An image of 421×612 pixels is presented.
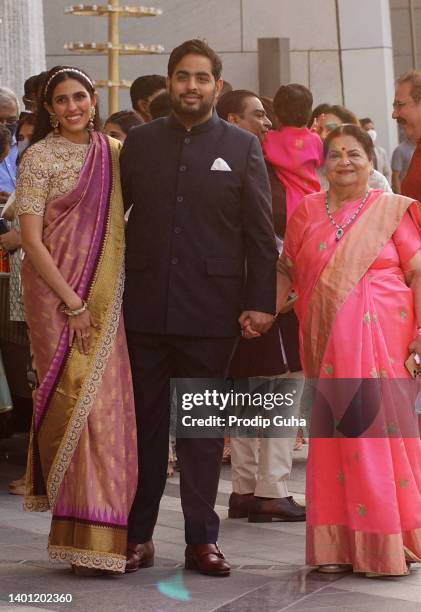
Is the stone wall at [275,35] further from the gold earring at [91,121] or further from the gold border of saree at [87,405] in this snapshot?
the gold border of saree at [87,405]

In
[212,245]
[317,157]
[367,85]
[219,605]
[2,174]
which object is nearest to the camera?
[219,605]

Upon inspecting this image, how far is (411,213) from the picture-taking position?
232 inches

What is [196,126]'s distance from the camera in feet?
19.1

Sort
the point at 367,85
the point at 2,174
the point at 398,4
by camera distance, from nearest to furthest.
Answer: the point at 2,174 < the point at 367,85 < the point at 398,4

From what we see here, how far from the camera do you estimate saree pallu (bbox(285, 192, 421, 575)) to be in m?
5.67

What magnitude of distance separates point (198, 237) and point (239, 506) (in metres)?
1.76

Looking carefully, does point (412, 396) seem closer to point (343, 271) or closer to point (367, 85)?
point (343, 271)

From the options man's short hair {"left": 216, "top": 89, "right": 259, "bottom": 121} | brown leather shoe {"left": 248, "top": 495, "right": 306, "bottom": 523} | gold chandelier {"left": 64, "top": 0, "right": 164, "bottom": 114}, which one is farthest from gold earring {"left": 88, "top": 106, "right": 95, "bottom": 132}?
gold chandelier {"left": 64, "top": 0, "right": 164, "bottom": 114}

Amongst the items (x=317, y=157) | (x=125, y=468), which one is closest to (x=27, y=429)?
(x=317, y=157)

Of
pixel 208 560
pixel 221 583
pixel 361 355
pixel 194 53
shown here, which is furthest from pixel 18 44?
pixel 221 583

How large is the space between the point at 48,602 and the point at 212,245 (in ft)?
4.72

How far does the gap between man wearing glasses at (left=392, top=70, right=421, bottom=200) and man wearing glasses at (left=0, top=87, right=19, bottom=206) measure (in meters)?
2.81

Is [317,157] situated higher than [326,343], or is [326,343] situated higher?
[317,157]

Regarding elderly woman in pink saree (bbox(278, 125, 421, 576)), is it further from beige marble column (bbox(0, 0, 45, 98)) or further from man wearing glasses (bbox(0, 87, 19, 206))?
beige marble column (bbox(0, 0, 45, 98))
